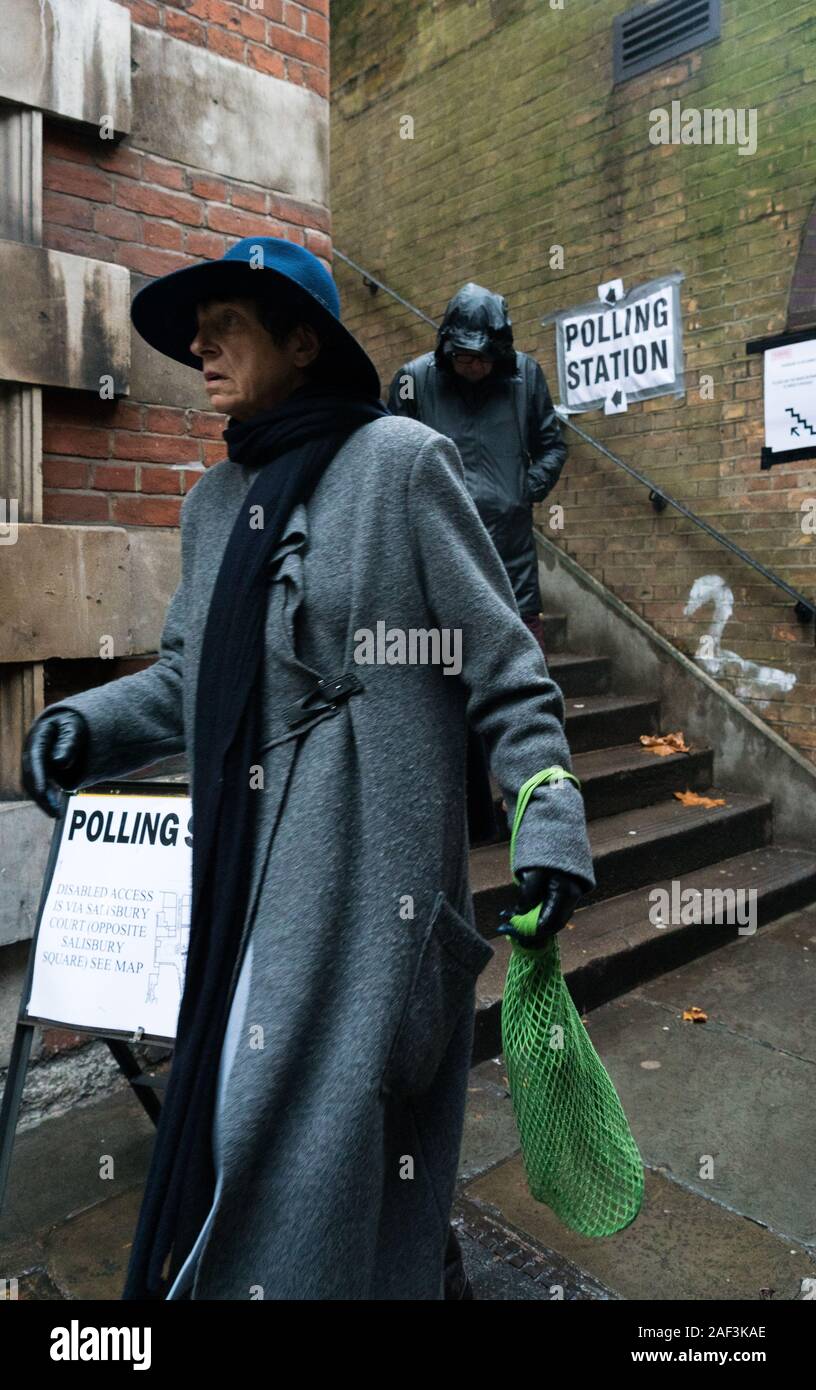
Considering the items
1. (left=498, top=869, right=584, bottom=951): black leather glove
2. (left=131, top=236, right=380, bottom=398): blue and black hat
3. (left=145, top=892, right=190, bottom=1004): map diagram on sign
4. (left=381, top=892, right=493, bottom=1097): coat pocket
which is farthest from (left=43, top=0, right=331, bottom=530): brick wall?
(left=498, top=869, right=584, bottom=951): black leather glove

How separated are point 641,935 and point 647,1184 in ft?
5.14

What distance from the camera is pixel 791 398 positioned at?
568cm

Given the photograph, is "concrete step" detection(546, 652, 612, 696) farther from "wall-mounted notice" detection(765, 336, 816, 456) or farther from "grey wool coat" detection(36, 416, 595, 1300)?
"grey wool coat" detection(36, 416, 595, 1300)

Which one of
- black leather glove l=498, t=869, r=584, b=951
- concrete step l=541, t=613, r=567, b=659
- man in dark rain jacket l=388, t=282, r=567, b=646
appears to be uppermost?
man in dark rain jacket l=388, t=282, r=567, b=646

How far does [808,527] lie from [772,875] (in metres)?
1.88

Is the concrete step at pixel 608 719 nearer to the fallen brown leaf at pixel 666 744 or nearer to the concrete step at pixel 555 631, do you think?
the fallen brown leaf at pixel 666 744

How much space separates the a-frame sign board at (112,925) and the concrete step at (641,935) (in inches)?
55.3

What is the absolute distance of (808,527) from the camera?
570cm

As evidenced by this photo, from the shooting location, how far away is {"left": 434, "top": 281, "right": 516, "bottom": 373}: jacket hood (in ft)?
15.2

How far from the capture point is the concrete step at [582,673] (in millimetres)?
6348

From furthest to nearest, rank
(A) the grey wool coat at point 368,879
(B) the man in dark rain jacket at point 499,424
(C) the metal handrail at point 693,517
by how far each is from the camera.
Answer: (C) the metal handrail at point 693,517
(B) the man in dark rain jacket at point 499,424
(A) the grey wool coat at point 368,879

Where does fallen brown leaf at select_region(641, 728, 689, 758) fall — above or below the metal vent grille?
below

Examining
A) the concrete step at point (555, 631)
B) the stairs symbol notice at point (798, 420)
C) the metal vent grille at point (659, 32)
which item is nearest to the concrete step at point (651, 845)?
the concrete step at point (555, 631)

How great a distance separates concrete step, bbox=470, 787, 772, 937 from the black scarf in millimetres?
2671
